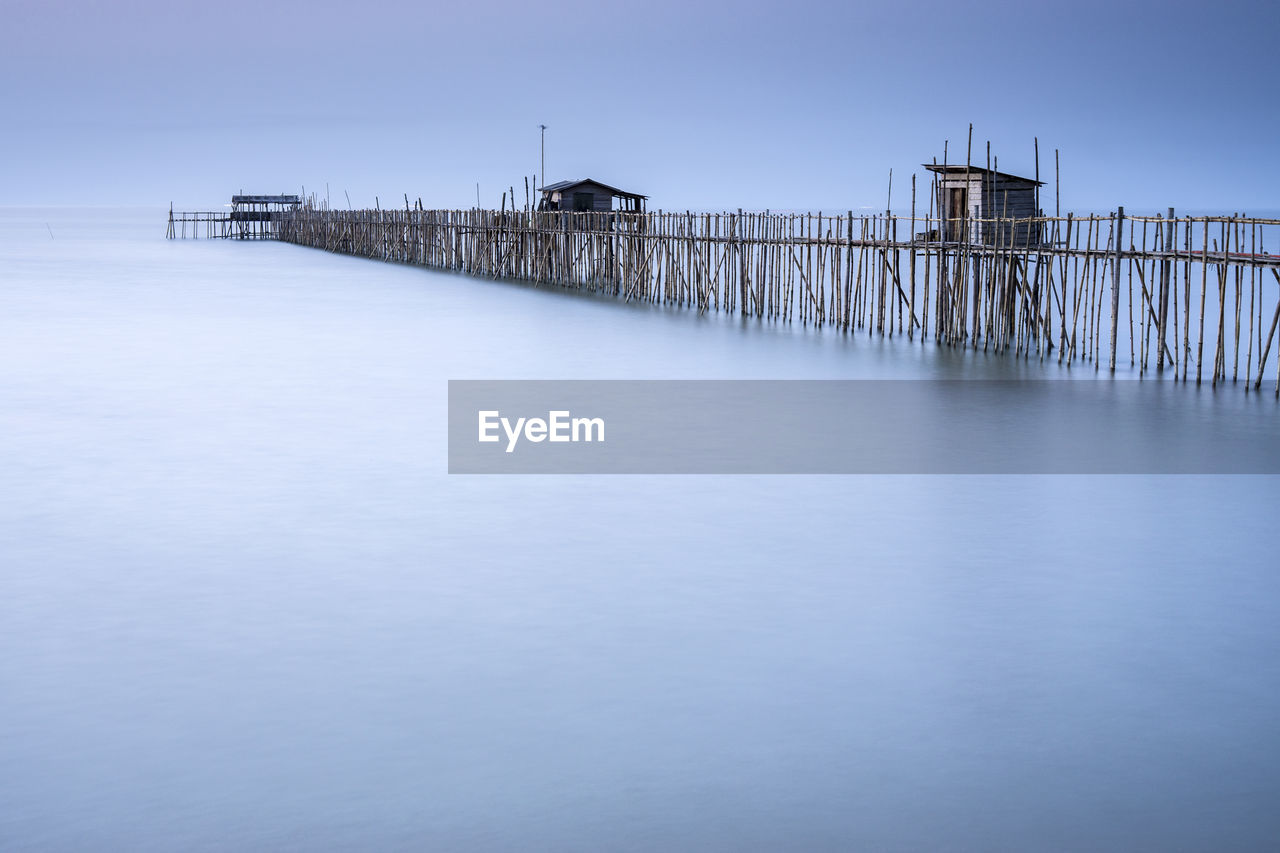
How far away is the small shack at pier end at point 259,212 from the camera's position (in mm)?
67688

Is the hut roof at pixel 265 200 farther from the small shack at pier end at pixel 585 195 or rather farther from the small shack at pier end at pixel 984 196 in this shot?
the small shack at pier end at pixel 984 196

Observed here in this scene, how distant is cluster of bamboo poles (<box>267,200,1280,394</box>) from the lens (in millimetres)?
15766

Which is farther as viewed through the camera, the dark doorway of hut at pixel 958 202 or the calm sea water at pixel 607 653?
the dark doorway of hut at pixel 958 202

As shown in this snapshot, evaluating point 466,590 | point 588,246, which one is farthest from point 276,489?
point 588,246

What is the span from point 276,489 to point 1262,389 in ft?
33.9

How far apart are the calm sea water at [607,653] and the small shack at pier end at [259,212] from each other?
58.2 meters

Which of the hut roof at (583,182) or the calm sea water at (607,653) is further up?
the hut roof at (583,182)

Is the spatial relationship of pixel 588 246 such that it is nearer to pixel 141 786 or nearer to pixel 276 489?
pixel 276 489

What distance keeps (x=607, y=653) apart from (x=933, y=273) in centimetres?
3652

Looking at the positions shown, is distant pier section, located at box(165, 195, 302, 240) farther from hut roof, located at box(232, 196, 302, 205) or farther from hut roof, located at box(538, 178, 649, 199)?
hut roof, located at box(538, 178, 649, 199)
